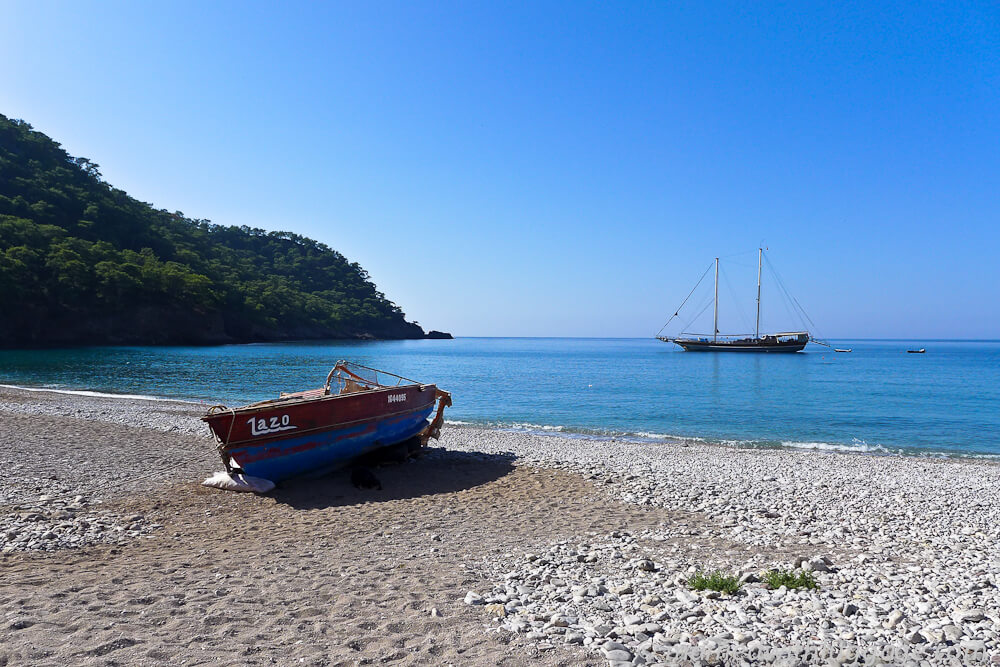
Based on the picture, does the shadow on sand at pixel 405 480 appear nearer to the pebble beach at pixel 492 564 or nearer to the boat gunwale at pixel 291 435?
the pebble beach at pixel 492 564

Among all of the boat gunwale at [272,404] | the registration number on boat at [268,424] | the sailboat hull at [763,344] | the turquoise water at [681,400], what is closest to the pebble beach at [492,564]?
the registration number on boat at [268,424]

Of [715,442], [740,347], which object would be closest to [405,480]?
[715,442]

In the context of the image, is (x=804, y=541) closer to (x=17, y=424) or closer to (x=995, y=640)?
(x=995, y=640)

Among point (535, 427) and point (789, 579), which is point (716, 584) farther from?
point (535, 427)

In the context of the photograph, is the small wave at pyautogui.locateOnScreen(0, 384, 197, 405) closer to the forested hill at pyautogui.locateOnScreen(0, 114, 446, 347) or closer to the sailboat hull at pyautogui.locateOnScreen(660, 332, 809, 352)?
the forested hill at pyautogui.locateOnScreen(0, 114, 446, 347)

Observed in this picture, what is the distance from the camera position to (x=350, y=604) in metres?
5.06

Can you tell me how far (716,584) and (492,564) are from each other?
2.26 metres

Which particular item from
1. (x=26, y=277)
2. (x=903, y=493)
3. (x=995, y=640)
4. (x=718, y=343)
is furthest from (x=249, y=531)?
(x=718, y=343)

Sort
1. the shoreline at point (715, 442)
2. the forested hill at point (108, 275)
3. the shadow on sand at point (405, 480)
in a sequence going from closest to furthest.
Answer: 1. the shadow on sand at point (405, 480)
2. the shoreline at point (715, 442)
3. the forested hill at point (108, 275)

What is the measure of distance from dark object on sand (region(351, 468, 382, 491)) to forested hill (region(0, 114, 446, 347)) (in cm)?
7529

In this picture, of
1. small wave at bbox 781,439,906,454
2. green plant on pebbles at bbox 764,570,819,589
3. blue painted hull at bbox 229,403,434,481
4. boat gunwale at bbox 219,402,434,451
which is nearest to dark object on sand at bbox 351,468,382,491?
blue painted hull at bbox 229,403,434,481

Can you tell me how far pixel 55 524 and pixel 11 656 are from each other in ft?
14.4

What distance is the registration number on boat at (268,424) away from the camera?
9.90 meters

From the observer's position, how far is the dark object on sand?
10.5 metres
